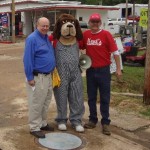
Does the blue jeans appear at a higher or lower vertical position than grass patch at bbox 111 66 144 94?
higher

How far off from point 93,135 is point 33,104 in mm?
1093

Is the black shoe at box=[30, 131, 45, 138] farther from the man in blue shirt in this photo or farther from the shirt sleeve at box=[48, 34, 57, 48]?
the shirt sleeve at box=[48, 34, 57, 48]

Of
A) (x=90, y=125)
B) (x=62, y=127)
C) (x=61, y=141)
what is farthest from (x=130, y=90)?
(x=61, y=141)

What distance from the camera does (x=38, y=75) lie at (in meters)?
5.35

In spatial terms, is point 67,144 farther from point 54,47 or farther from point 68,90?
point 54,47

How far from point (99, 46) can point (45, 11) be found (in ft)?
90.6

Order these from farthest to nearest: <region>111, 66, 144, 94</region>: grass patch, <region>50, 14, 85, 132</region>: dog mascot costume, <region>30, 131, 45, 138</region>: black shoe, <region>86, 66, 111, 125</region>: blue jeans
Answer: <region>111, 66, 144, 94</region>: grass patch < <region>86, 66, 111, 125</region>: blue jeans < <region>50, 14, 85, 132</region>: dog mascot costume < <region>30, 131, 45, 138</region>: black shoe

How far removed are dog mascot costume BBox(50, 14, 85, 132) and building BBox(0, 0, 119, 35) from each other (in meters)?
25.0

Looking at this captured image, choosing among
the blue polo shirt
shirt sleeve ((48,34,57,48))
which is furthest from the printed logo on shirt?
the blue polo shirt

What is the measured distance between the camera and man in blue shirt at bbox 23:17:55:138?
5234mm

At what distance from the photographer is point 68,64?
5621mm

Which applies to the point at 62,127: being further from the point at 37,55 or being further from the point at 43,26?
the point at 43,26

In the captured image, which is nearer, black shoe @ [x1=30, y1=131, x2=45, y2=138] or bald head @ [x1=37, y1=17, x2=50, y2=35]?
bald head @ [x1=37, y1=17, x2=50, y2=35]

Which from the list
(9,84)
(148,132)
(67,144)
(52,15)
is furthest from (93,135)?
(52,15)
